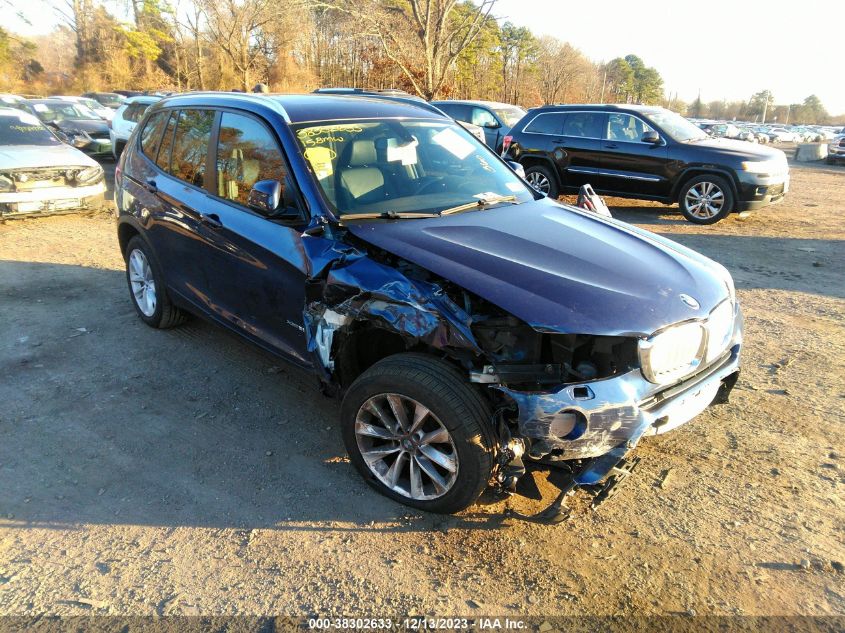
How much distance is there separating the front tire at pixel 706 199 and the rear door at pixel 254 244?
8.31 meters

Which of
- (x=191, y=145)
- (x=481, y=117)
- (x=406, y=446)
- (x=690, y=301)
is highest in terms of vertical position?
(x=481, y=117)

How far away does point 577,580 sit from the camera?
2.61 meters

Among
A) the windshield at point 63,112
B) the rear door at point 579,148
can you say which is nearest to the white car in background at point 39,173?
the windshield at point 63,112

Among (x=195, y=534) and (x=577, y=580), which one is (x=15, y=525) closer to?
(x=195, y=534)

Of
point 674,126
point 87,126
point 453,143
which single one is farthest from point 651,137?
point 87,126

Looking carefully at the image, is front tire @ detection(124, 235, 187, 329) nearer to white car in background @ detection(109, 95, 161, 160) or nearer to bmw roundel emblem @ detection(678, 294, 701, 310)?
bmw roundel emblem @ detection(678, 294, 701, 310)

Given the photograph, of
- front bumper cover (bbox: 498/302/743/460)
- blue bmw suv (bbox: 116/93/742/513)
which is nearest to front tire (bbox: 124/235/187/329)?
blue bmw suv (bbox: 116/93/742/513)

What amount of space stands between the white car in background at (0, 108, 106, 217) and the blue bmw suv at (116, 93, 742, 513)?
5660 mm

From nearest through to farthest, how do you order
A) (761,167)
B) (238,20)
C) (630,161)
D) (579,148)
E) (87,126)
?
1. (761,167)
2. (630,161)
3. (579,148)
4. (87,126)
5. (238,20)

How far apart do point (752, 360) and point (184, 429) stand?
4.21m

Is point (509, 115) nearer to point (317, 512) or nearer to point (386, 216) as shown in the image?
point (386, 216)

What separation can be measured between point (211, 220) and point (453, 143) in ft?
5.75

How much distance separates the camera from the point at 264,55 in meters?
40.2

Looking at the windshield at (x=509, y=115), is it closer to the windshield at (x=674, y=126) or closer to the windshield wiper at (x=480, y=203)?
the windshield at (x=674, y=126)
